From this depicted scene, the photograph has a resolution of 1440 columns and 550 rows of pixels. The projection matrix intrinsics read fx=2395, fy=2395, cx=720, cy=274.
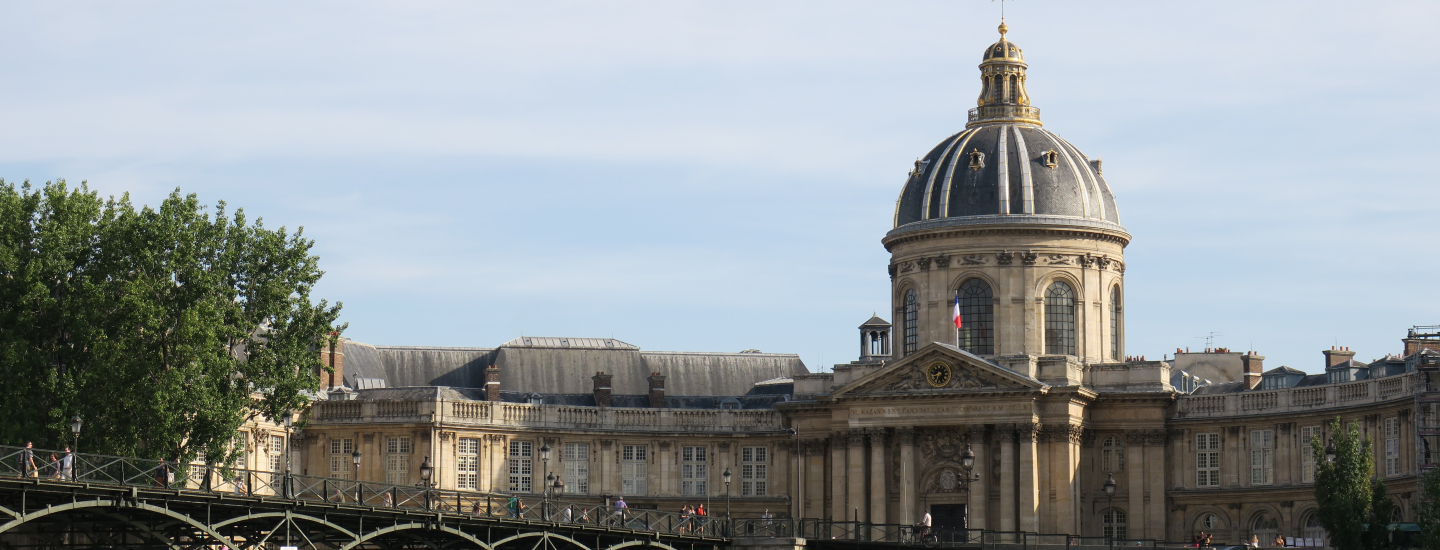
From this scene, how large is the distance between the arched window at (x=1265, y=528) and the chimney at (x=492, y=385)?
34.0m

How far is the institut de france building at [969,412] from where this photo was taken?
100m

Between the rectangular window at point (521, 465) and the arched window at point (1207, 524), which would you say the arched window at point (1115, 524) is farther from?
the rectangular window at point (521, 465)

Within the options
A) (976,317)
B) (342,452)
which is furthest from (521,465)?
(976,317)

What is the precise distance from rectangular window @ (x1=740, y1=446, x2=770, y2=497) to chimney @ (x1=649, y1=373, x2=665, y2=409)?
5.34 m

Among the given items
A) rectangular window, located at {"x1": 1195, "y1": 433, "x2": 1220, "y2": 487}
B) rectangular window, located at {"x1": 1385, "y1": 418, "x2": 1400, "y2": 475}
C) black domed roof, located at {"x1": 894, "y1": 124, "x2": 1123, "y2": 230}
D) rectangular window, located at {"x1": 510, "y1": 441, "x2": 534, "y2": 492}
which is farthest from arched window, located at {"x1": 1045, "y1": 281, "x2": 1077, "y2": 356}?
rectangular window, located at {"x1": 510, "y1": 441, "x2": 534, "y2": 492}

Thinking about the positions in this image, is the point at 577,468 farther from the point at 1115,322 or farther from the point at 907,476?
the point at 1115,322

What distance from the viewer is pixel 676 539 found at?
79938 millimetres

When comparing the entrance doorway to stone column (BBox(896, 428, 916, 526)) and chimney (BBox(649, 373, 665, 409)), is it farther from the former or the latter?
chimney (BBox(649, 373, 665, 409))

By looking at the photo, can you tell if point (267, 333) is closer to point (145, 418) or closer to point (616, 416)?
point (145, 418)

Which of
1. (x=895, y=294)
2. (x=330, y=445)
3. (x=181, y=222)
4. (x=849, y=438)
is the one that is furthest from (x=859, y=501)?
(x=181, y=222)

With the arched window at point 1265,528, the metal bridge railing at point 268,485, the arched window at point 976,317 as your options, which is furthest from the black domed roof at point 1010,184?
the metal bridge railing at point 268,485

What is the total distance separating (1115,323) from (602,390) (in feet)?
78.6

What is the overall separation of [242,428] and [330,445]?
621cm

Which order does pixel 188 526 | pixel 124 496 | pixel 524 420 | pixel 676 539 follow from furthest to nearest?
pixel 524 420, pixel 676 539, pixel 188 526, pixel 124 496
